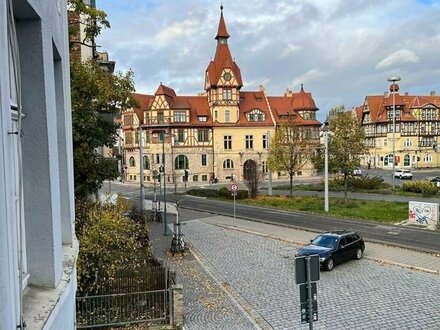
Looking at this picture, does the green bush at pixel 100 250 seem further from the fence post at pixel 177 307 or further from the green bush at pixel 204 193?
the green bush at pixel 204 193

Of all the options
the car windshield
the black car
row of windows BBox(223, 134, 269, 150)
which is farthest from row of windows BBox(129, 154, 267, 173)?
the car windshield

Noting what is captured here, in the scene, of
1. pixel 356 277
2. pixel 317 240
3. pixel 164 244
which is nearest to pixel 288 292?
pixel 356 277

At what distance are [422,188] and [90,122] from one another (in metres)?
38.4

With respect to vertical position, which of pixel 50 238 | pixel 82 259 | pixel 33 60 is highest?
pixel 33 60

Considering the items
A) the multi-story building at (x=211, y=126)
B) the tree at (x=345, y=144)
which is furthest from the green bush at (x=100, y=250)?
the multi-story building at (x=211, y=126)

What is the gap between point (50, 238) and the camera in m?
3.68

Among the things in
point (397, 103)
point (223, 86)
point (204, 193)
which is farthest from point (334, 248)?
point (397, 103)

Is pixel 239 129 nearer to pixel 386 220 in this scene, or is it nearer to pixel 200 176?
pixel 200 176

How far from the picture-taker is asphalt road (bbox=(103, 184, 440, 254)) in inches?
973

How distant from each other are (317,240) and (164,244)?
8.96 m

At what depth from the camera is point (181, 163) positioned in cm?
7088

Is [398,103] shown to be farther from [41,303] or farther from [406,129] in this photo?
[41,303]

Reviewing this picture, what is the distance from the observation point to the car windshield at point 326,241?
1967 cm

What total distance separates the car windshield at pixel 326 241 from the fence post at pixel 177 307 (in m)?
8.68
